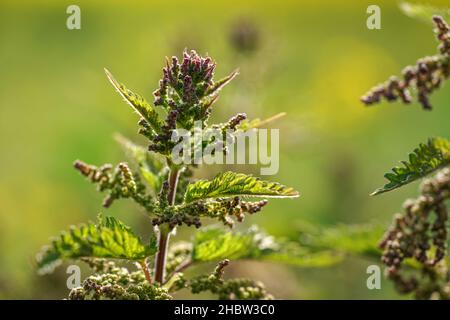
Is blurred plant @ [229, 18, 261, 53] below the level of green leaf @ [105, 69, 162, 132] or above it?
above

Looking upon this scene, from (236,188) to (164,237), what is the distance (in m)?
0.47

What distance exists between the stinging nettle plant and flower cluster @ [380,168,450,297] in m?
0.54

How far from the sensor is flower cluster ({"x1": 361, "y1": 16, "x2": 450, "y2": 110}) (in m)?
3.17

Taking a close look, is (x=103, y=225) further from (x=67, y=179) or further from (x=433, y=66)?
(x=67, y=179)

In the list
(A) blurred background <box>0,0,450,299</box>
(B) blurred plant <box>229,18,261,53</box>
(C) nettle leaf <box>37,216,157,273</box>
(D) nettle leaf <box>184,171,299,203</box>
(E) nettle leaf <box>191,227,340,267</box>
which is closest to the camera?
(D) nettle leaf <box>184,171,299,203</box>

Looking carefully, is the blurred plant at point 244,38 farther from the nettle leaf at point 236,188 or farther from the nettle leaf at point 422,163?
the nettle leaf at point 236,188

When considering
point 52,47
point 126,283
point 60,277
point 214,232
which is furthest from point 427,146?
point 52,47

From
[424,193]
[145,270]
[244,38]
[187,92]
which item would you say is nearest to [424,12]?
[424,193]

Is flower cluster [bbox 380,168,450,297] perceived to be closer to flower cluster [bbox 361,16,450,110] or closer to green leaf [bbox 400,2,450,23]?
flower cluster [bbox 361,16,450,110]

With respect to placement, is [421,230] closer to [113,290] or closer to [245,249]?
[245,249]

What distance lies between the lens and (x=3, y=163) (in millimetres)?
10289

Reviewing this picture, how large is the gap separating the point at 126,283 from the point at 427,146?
3.98 feet

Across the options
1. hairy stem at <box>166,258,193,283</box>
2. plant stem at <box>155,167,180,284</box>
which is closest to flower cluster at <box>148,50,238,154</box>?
plant stem at <box>155,167,180,284</box>

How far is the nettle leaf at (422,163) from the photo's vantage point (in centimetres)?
289
